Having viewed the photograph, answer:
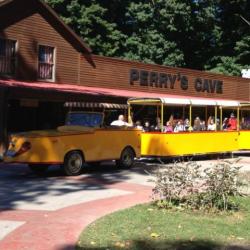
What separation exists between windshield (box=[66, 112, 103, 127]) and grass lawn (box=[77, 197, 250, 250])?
23.7ft

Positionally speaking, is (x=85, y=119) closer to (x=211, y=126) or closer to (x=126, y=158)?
(x=126, y=158)

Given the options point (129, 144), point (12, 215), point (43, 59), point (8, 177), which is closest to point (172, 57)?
point (43, 59)

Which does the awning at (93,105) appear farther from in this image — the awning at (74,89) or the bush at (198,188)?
the bush at (198,188)

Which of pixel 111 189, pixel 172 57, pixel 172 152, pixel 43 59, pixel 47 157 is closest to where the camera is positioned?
pixel 111 189

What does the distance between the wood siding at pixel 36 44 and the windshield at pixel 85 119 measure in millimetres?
8921

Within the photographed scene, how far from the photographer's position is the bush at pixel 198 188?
9.94 m

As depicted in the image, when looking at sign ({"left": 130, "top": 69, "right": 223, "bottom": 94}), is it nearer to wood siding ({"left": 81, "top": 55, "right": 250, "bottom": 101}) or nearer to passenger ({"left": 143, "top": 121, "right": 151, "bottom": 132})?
wood siding ({"left": 81, "top": 55, "right": 250, "bottom": 101})

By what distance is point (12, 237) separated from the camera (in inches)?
327

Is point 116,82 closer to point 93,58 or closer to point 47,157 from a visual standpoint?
point 93,58

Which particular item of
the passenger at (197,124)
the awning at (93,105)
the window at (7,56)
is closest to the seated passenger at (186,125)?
the passenger at (197,124)

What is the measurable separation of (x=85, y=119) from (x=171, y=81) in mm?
16641

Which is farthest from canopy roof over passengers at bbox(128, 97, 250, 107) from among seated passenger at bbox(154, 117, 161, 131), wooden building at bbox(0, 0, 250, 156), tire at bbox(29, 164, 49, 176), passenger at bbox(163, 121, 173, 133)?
tire at bbox(29, 164, 49, 176)

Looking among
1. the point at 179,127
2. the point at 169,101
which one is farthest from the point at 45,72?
the point at 169,101

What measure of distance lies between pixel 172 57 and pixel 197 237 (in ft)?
123
